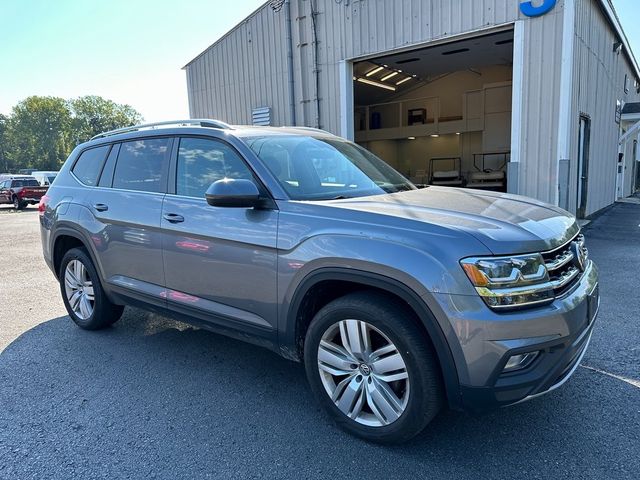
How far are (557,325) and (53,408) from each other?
3.01 m

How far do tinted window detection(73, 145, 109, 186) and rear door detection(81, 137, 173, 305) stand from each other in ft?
0.39

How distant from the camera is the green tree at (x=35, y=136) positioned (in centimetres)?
8044

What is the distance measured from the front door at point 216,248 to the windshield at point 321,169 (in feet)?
0.74

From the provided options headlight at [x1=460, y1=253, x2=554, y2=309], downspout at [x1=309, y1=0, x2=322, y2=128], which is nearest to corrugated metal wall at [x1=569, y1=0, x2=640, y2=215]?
downspout at [x1=309, y1=0, x2=322, y2=128]

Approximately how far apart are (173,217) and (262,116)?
9.12m

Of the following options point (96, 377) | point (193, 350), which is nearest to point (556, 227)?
point (193, 350)

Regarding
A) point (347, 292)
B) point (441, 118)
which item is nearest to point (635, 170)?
point (441, 118)

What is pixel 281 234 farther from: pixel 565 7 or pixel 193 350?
pixel 565 7

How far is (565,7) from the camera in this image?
738 centimetres

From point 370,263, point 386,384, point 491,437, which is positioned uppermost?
point 370,263

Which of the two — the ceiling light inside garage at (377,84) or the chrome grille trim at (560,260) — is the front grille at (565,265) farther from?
the ceiling light inside garage at (377,84)

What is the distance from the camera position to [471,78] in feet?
62.1

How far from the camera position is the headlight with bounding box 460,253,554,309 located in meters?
2.05

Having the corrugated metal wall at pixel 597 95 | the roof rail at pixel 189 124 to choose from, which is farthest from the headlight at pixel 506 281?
the corrugated metal wall at pixel 597 95
